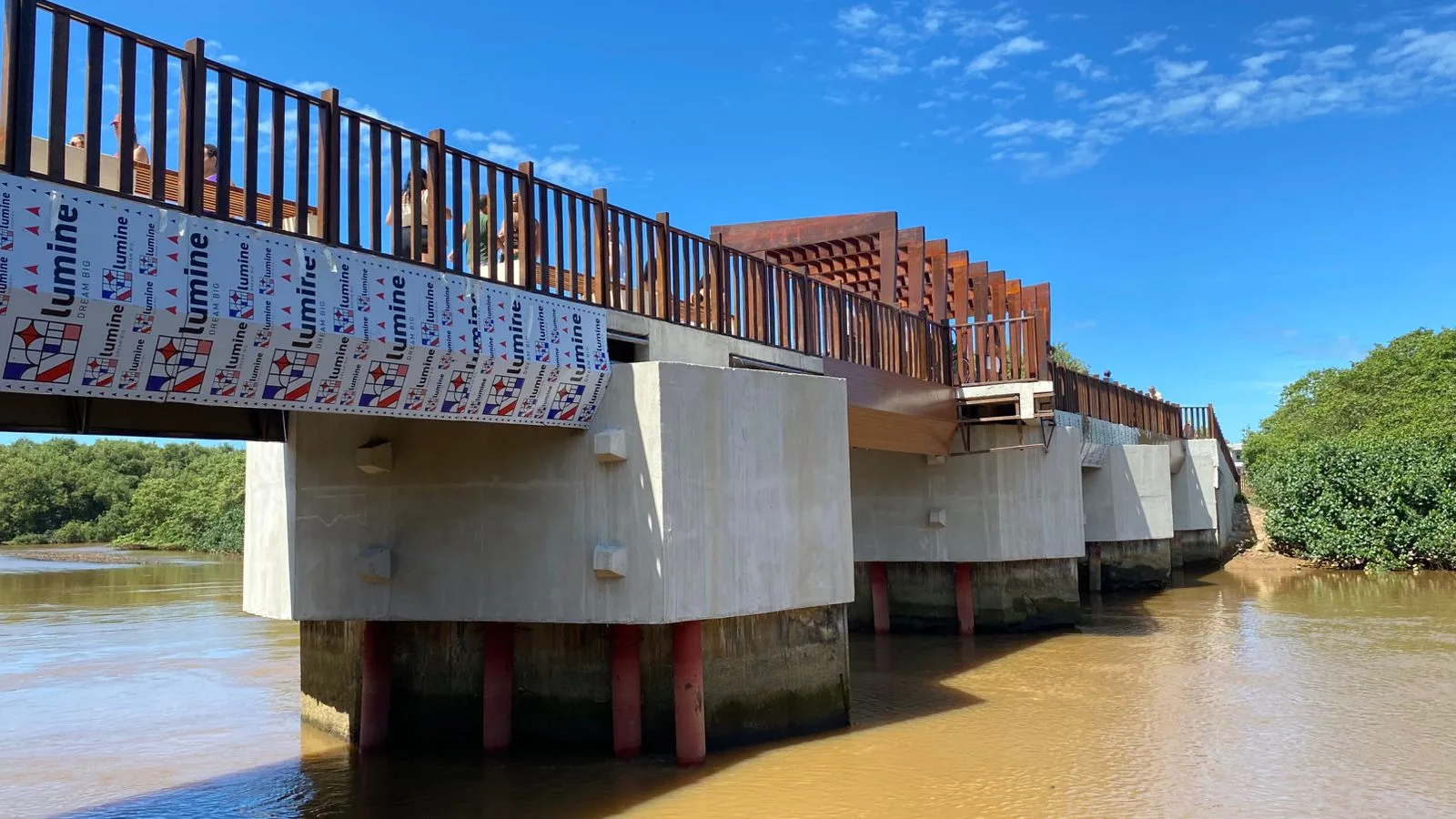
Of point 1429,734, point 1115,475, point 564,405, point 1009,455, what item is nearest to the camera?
point 564,405

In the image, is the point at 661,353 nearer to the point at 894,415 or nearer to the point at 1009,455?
the point at 894,415

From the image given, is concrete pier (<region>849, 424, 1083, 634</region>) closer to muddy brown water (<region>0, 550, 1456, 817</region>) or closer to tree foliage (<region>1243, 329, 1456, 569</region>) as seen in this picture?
muddy brown water (<region>0, 550, 1456, 817</region>)

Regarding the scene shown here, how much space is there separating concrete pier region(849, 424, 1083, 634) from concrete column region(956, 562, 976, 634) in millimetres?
15

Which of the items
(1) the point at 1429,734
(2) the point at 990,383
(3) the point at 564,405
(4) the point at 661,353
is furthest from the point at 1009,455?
(3) the point at 564,405

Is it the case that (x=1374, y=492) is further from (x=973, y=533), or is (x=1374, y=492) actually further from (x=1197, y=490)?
(x=973, y=533)

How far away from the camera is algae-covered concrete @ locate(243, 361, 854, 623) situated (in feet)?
28.1

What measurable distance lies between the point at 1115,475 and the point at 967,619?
26.1ft

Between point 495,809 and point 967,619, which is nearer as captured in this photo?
point 495,809

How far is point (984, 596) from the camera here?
17.8 m

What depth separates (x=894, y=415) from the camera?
13.7m

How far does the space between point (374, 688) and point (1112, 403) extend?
61.8 ft

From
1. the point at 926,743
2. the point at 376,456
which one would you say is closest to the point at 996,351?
the point at 926,743

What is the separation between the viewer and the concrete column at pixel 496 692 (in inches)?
381

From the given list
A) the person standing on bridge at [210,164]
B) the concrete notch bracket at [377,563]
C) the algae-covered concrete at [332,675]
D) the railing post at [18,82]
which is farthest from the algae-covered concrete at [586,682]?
the railing post at [18,82]
